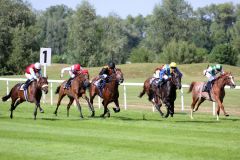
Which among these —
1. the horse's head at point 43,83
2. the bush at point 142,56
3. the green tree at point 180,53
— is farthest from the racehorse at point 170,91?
the bush at point 142,56

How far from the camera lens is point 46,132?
1462cm

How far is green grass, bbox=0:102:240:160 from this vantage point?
35.4 feet

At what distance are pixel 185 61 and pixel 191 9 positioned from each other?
23.2 meters

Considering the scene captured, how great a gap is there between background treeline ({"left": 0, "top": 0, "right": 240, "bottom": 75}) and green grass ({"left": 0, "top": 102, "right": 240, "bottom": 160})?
49061 mm

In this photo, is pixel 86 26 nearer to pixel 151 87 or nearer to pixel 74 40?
pixel 74 40

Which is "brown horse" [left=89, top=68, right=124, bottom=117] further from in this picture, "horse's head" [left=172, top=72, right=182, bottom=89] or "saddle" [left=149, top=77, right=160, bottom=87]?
"horse's head" [left=172, top=72, right=182, bottom=89]

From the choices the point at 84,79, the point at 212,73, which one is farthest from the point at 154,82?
the point at 84,79

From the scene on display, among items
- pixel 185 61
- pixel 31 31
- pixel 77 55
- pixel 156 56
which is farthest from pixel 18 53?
pixel 156 56

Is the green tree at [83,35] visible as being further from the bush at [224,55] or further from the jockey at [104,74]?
the jockey at [104,74]

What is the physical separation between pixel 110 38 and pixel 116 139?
88224 millimetres

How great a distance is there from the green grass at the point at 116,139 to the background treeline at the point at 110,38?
49061mm

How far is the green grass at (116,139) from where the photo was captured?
35.4ft

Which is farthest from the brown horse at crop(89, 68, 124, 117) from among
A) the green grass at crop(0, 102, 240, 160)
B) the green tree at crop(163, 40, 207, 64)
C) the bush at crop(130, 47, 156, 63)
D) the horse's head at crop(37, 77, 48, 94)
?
the bush at crop(130, 47, 156, 63)

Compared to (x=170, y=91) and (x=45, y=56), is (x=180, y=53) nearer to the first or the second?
(x=45, y=56)
